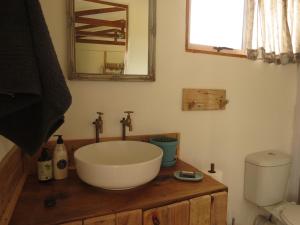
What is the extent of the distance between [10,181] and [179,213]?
2.08ft

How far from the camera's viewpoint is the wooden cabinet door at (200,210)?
904 millimetres

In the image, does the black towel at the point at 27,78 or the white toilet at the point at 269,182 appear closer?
the black towel at the point at 27,78


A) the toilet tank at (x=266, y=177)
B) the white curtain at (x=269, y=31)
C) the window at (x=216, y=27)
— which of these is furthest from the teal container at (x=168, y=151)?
the white curtain at (x=269, y=31)

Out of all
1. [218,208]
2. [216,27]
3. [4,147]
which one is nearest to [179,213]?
[218,208]

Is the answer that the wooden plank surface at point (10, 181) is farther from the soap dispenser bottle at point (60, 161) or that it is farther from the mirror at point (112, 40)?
the mirror at point (112, 40)

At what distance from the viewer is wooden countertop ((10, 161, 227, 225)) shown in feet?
2.43

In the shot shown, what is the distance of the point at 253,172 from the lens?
164cm

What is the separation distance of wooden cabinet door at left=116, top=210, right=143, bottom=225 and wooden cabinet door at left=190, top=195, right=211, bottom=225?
0.22 m

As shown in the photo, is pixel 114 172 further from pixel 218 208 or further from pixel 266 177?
pixel 266 177

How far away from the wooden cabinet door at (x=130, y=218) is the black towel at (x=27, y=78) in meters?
0.37

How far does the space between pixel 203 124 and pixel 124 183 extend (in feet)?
2.73

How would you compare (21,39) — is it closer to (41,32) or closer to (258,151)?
(41,32)

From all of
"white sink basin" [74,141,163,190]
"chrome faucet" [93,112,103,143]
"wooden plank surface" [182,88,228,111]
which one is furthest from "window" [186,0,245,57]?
"white sink basin" [74,141,163,190]

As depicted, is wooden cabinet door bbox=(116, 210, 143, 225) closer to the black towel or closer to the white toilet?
the black towel
